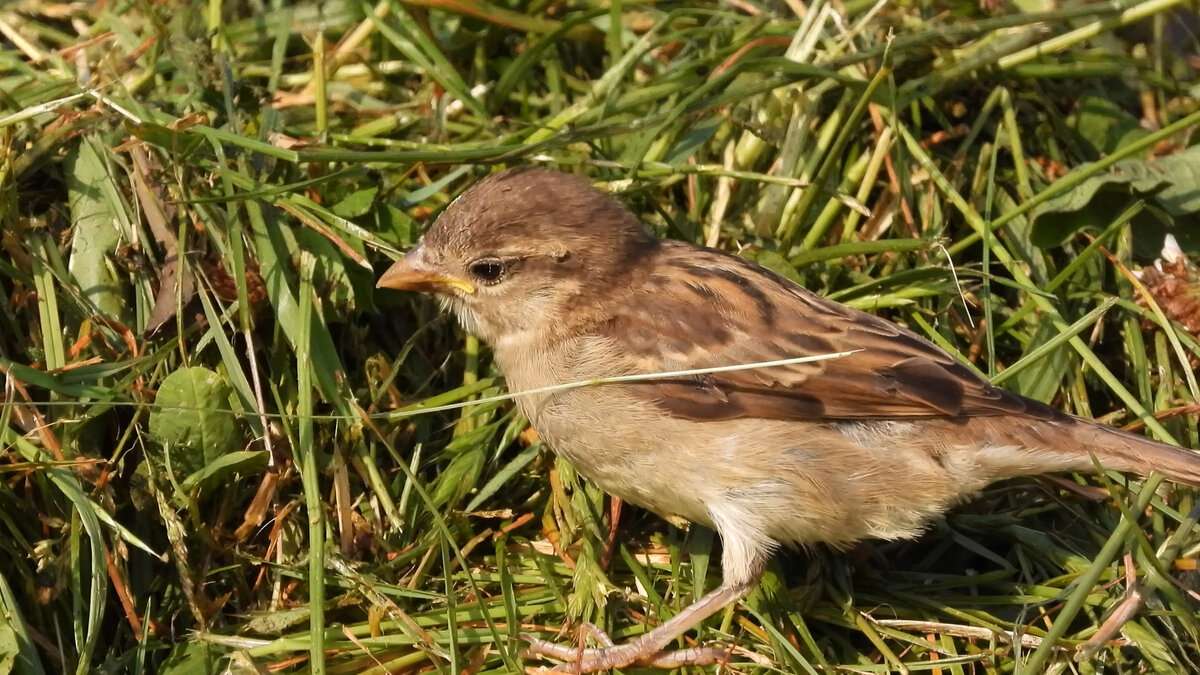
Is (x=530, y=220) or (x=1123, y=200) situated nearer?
(x=530, y=220)

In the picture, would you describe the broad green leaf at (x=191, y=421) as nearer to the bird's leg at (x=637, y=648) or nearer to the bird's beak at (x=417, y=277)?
the bird's beak at (x=417, y=277)

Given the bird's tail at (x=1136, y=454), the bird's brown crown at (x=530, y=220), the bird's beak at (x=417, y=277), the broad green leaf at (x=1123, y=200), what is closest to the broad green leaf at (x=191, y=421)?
the bird's beak at (x=417, y=277)

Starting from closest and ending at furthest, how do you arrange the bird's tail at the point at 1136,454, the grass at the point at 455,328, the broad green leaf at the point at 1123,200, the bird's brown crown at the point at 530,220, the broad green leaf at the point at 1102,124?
the bird's tail at the point at 1136,454 < the grass at the point at 455,328 < the bird's brown crown at the point at 530,220 < the broad green leaf at the point at 1123,200 < the broad green leaf at the point at 1102,124

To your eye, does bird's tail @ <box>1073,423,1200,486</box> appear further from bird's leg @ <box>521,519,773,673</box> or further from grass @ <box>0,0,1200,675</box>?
bird's leg @ <box>521,519,773,673</box>

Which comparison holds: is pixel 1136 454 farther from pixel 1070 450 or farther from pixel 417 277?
pixel 417 277

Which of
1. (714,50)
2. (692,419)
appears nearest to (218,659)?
(692,419)

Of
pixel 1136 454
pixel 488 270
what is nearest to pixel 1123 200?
pixel 1136 454

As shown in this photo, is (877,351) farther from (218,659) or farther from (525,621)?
(218,659)
